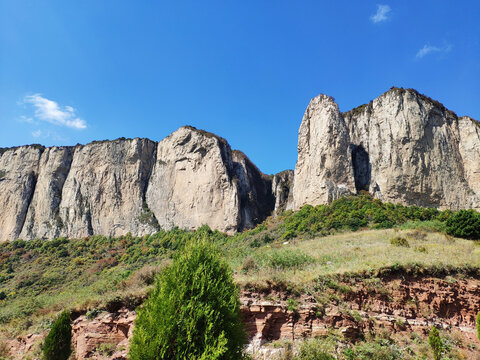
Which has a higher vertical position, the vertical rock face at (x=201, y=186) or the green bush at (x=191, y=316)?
the vertical rock face at (x=201, y=186)

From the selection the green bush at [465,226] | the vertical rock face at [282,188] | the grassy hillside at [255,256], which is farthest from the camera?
the vertical rock face at [282,188]

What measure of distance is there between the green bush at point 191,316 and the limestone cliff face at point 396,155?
31621 mm

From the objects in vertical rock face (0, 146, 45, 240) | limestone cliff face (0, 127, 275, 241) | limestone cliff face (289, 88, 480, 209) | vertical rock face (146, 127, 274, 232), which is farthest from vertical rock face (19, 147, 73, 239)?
limestone cliff face (289, 88, 480, 209)

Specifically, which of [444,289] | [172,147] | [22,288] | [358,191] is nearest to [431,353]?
[444,289]

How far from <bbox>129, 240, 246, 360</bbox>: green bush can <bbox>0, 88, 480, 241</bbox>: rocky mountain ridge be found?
31501 millimetres

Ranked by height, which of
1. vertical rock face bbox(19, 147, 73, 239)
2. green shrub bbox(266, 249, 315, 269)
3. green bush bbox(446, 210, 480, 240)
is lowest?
green shrub bbox(266, 249, 315, 269)

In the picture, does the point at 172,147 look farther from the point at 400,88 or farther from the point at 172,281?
the point at 172,281

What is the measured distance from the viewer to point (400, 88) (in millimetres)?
40344

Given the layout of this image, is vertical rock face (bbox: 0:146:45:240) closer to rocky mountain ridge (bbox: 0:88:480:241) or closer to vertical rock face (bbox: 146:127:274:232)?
rocky mountain ridge (bbox: 0:88:480:241)

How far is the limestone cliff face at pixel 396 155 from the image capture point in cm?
3553

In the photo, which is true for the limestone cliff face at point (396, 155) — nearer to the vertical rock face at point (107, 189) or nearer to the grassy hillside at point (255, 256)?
the grassy hillside at point (255, 256)

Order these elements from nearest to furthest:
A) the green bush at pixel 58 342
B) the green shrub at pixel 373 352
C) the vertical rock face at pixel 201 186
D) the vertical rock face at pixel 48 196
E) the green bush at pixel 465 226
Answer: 1. the green shrub at pixel 373 352
2. the green bush at pixel 58 342
3. the green bush at pixel 465 226
4. the vertical rock face at pixel 201 186
5. the vertical rock face at pixel 48 196

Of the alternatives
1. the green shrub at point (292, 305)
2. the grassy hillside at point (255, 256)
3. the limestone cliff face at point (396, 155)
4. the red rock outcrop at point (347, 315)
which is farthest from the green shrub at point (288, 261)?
the limestone cliff face at point (396, 155)

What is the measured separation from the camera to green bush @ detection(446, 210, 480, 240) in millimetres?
20828
